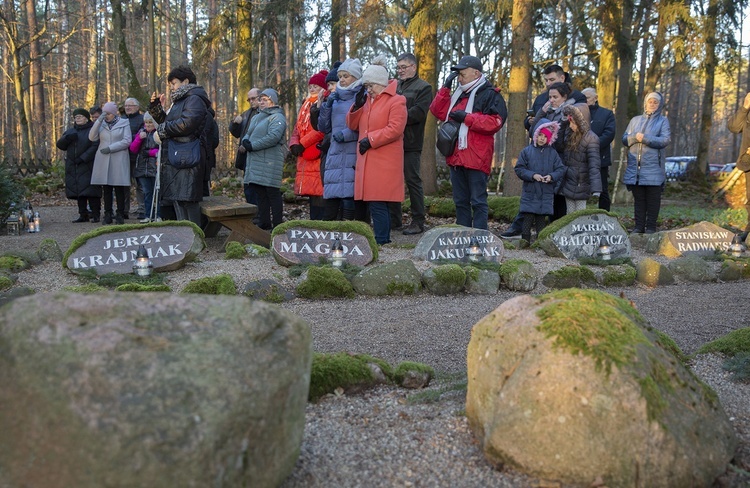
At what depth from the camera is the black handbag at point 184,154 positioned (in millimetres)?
7406

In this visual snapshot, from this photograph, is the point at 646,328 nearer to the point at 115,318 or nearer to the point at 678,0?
the point at 115,318

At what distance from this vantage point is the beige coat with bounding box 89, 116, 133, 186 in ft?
32.8

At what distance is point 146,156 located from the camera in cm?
968

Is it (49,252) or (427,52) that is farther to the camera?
(427,52)

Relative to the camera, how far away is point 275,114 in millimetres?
8484

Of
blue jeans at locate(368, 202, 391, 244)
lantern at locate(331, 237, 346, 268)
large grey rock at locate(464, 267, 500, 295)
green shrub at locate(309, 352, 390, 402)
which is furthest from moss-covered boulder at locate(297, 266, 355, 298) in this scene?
green shrub at locate(309, 352, 390, 402)

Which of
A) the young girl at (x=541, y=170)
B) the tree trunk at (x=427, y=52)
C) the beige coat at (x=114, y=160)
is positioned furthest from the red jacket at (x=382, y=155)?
the tree trunk at (x=427, y=52)

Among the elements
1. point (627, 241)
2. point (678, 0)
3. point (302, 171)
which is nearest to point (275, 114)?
point (302, 171)

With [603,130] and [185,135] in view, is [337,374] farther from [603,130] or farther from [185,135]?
[603,130]

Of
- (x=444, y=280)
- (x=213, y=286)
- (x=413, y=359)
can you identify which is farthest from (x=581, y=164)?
(x=413, y=359)

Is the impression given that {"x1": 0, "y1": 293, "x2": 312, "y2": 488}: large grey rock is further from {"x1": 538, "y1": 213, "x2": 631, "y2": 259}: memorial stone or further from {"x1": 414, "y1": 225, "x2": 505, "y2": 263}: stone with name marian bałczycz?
{"x1": 538, "y1": 213, "x2": 631, "y2": 259}: memorial stone

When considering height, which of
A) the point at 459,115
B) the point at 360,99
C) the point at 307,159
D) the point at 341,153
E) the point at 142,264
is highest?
the point at 360,99

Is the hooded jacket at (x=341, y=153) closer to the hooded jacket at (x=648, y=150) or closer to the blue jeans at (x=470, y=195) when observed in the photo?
the blue jeans at (x=470, y=195)

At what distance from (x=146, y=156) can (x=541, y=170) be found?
211 inches
